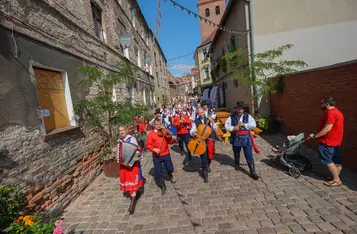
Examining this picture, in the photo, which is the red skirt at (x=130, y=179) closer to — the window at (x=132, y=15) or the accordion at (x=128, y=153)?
the accordion at (x=128, y=153)

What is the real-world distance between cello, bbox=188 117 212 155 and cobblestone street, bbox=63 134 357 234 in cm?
81

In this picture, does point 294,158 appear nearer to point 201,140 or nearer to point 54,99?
point 201,140

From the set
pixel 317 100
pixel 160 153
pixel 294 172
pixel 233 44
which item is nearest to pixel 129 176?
pixel 160 153

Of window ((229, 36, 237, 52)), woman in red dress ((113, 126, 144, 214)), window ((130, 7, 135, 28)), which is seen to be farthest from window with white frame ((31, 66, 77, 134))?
window ((130, 7, 135, 28))

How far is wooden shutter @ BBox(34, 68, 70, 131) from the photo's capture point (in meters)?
3.84

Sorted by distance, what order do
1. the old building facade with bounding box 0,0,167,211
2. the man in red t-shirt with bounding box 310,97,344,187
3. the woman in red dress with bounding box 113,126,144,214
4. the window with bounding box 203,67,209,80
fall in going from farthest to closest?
the window with bounding box 203,67,209,80, the woman in red dress with bounding box 113,126,144,214, the man in red t-shirt with bounding box 310,97,344,187, the old building facade with bounding box 0,0,167,211

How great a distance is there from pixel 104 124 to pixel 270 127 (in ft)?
22.6

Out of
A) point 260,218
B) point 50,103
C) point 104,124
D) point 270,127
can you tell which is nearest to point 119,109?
Answer: point 104,124

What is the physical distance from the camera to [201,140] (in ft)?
14.3

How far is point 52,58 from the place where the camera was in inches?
161

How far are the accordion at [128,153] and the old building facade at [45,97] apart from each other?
1.43m

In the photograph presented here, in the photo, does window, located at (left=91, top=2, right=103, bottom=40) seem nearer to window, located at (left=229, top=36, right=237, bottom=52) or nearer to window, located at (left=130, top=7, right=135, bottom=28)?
window, located at (left=130, top=7, right=135, bottom=28)

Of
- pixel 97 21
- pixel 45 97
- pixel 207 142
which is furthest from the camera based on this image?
pixel 97 21

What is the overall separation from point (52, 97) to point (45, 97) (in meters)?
0.23
